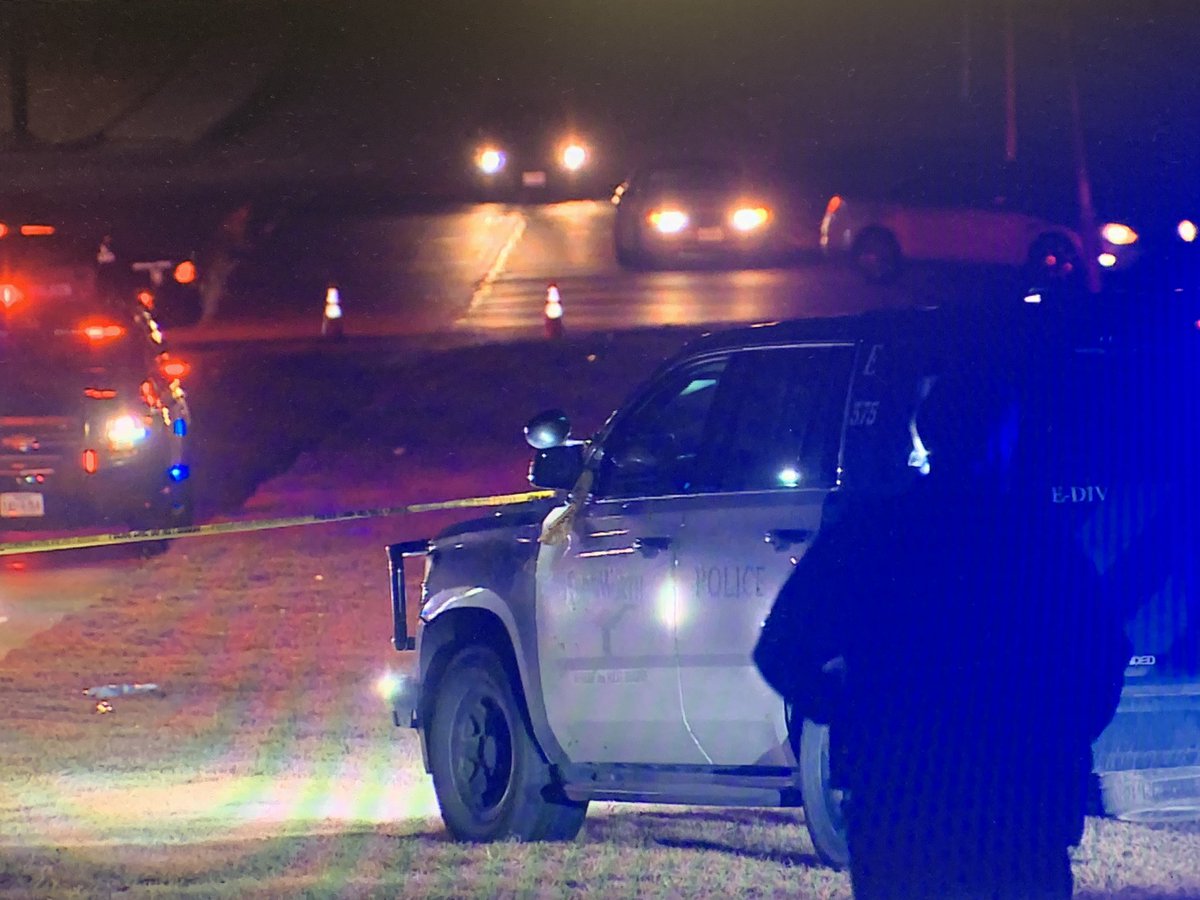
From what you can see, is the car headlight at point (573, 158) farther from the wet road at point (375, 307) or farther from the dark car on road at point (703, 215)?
the dark car on road at point (703, 215)

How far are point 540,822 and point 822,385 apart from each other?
75.1 inches

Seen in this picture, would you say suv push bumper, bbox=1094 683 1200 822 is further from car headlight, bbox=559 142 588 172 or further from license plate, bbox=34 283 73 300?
car headlight, bbox=559 142 588 172

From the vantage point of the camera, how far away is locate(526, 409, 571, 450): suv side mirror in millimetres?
7207

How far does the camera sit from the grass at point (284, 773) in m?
6.31

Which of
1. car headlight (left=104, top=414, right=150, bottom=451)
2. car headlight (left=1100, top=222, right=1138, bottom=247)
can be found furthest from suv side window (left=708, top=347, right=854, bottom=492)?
car headlight (left=1100, top=222, right=1138, bottom=247)

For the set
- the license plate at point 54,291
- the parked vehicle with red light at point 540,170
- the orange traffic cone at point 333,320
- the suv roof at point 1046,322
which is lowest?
the suv roof at point 1046,322

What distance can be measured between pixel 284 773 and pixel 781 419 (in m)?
3.75

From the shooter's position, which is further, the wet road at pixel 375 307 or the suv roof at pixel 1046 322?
the wet road at pixel 375 307

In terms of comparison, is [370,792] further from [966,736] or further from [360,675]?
[966,736]

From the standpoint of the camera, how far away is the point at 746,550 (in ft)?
19.8

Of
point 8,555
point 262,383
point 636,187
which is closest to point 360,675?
point 8,555

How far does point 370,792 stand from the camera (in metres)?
8.76

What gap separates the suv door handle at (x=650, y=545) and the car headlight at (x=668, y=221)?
763 inches

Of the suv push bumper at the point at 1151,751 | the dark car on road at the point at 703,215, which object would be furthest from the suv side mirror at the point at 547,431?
the dark car on road at the point at 703,215
